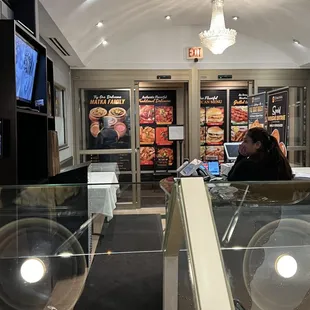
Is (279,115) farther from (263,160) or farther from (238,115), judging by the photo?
(238,115)

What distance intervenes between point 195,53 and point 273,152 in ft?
13.5

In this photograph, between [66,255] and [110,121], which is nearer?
[66,255]

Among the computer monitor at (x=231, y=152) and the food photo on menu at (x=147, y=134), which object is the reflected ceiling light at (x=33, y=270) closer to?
the computer monitor at (x=231, y=152)

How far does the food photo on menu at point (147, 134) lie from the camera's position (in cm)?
1039

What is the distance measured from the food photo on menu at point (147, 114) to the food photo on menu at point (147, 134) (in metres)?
0.18

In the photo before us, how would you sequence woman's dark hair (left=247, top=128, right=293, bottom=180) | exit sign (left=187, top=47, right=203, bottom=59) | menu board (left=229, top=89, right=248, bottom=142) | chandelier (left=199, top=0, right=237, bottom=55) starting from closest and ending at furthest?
woman's dark hair (left=247, top=128, right=293, bottom=180) → chandelier (left=199, top=0, right=237, bottom=55) → exit sign (left=187, top=47, right=203, bottom=59) → menu board (left=229, top=89, right=248, bottom=142)

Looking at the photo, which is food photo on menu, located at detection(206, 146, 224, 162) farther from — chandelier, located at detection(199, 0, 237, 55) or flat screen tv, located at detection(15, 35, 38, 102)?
flat screen tv, located at detection(15, 35, 38, 102)

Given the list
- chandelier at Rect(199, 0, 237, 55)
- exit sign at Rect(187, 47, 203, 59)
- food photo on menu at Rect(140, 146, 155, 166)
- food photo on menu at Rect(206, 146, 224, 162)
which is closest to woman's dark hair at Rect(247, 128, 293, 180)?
chandelier at Rect(199, 0, 237, 55)

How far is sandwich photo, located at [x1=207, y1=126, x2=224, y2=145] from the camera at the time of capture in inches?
395

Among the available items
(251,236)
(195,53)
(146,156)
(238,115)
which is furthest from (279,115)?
(146,156)

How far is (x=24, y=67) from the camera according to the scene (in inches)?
108

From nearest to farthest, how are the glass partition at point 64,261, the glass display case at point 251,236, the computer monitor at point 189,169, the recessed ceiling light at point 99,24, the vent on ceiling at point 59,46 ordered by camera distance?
the glass display case at point 251,236 → the glass partition at point 64,261 → the computer monitor at point 189,169 → the vent on ceiling at point 59,46 → the recessed ceiling light at point 99,24

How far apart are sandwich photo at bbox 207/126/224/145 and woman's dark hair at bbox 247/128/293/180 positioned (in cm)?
608

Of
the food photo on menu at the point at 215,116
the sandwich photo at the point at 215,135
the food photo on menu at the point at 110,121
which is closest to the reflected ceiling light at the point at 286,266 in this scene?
the food photo on menu at the point at 110,121
